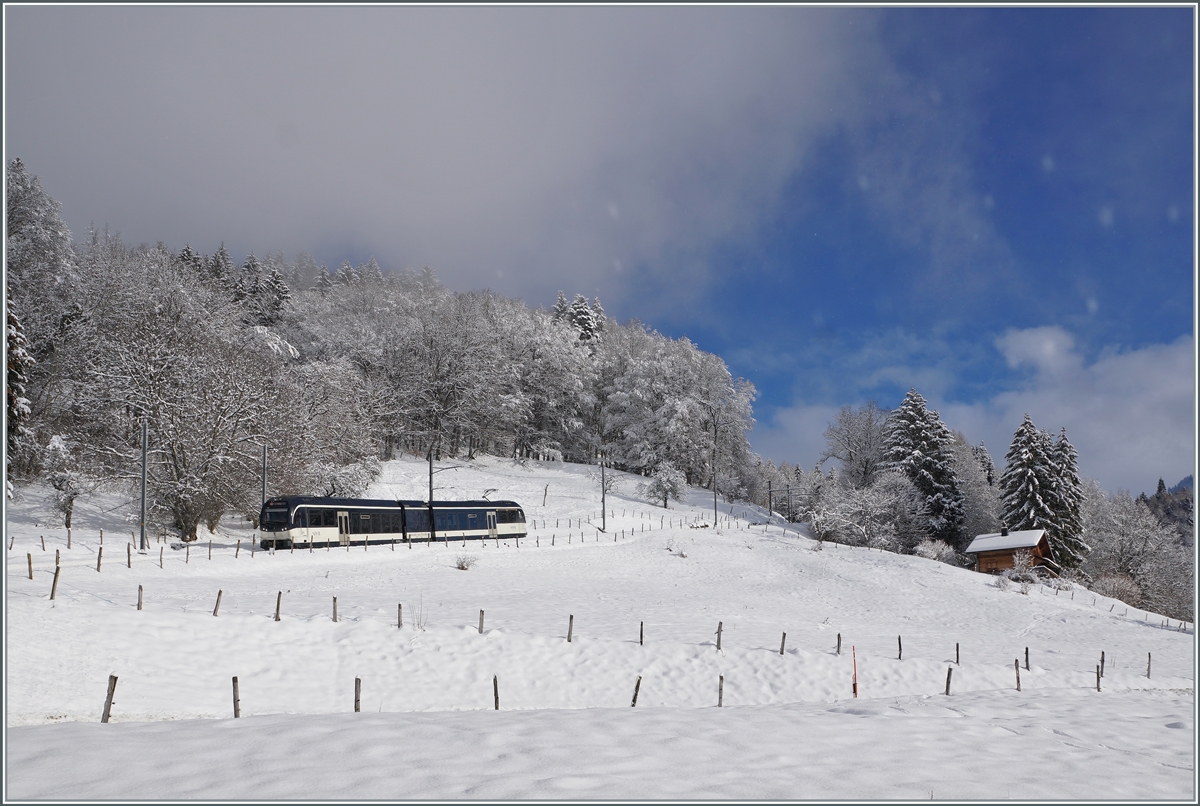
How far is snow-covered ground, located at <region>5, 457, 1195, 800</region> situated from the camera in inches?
294

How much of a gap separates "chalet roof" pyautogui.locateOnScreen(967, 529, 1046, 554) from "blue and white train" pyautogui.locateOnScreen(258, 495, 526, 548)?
3500cm

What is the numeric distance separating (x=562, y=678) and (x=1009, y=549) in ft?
138

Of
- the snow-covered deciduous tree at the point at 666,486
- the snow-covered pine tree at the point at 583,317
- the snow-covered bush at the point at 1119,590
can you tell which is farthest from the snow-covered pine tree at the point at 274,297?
the snow-covered bush at the point at 1119,590

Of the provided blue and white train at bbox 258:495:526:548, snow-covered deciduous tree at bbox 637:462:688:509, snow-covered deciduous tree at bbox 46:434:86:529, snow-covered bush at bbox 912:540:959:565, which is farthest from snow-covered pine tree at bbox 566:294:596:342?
snow-covered deciduous tree at bbox 46:434:86:529

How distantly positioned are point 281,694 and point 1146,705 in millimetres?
20064

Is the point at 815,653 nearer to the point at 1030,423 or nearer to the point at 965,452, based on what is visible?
the point at 1030,423

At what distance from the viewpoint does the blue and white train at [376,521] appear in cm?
3316

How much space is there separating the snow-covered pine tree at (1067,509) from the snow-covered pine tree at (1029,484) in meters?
0.47

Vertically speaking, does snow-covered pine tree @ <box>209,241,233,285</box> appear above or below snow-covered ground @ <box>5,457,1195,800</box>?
above

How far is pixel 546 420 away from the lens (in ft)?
264

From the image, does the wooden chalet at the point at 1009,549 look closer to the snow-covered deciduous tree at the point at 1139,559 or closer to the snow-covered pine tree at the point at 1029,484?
the snow-covered pine tree at the point at 1029,484

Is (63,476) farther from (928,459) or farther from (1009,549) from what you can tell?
(928,459)

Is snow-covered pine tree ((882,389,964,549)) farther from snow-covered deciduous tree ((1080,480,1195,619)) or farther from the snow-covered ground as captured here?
the snow-covered ground

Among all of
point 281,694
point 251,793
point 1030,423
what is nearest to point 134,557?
point 281,694
